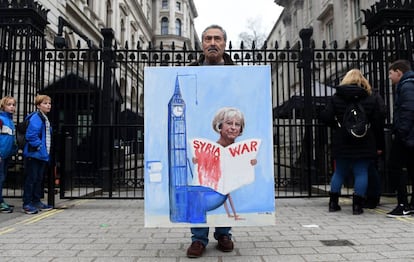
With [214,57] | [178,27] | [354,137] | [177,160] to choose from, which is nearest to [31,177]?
[177,160]

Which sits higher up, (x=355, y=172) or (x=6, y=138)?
(x=6, y=138)

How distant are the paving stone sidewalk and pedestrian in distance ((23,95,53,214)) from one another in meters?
0.31

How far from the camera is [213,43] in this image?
3803 millimetres

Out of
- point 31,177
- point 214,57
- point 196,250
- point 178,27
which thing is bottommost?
point 196,250

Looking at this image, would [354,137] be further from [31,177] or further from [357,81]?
[31,177]

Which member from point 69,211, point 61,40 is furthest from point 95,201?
point 61,40

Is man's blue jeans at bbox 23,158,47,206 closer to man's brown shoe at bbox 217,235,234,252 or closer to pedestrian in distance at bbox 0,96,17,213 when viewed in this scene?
pedestrian in distance at bbox 0,96,17,213

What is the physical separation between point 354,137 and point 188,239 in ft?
9.49

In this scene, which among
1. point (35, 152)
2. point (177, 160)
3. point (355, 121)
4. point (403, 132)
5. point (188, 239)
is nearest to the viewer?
point (177, 160)

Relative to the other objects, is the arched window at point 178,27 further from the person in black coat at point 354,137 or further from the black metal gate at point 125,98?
the person in black coat at point 354,137

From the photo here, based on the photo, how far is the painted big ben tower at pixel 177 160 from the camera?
351 cm

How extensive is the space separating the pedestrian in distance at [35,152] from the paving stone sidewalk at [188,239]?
1.01 feet

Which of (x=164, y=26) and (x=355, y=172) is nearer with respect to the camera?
(x=355, y=172)

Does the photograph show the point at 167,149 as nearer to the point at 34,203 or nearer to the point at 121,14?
the point at 34,203
